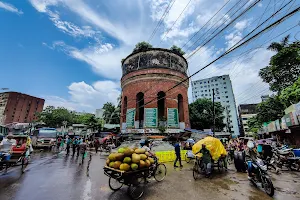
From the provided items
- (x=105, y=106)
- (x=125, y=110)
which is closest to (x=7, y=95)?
(x=105, y=106)

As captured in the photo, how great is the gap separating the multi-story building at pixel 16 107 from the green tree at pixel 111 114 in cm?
4470

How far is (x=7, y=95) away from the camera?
205 ft

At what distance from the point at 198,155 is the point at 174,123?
13.6 meters

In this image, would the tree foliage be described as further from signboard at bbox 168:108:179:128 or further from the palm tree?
the palm tree

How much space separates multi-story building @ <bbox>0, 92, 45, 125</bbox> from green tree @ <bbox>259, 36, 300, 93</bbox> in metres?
81.0

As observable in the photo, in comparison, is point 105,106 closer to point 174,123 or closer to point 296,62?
point 174,123

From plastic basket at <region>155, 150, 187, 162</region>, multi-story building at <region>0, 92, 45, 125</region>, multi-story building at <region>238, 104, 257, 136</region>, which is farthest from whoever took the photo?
multi-story building at <region>238, 104, 257, 136</region>

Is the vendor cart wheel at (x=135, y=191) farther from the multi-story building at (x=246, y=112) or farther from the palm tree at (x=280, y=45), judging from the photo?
the multi-story building at (x=246, y=112)

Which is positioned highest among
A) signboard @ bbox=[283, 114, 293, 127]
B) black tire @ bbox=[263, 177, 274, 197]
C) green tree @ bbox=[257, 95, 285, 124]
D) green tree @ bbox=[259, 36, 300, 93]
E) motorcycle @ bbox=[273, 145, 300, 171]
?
green tree @ bbox=[259, 36, 300, 93]

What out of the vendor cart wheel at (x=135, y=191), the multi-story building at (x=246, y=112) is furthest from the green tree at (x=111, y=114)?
the multi-story building at (x=246, y=112)

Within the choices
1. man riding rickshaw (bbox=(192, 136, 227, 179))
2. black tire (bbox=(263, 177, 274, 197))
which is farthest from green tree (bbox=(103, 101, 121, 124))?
black tire (bbox=(263, 177, 274, 197))

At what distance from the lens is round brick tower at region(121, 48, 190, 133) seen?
21391mm

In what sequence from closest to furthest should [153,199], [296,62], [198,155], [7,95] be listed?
[153,199]
[198,155]
[296,62]
[7,95]

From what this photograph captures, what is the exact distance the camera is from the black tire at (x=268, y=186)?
4.88 meters
